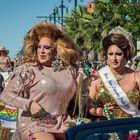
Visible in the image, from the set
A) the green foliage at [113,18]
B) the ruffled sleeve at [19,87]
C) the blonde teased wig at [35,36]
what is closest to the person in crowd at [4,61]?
the blonde teased wig at [35,36]

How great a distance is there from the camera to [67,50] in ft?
16.9

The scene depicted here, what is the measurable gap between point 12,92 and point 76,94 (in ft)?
1.75

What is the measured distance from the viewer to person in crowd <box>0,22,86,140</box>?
15.7 ft

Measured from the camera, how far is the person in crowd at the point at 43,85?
15.7 feet

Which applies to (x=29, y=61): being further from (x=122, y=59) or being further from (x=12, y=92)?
(x=122, y=59)

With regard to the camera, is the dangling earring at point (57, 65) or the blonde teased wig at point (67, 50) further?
the blonde teased wig at point (67, 50)

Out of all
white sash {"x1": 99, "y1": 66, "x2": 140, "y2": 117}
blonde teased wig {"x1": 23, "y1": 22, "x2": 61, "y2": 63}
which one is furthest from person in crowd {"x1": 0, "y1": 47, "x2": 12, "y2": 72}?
blonde teased wig {"x1": 23, "y1": 22, "x2": 61, "y2": 63}

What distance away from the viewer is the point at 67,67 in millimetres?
5152

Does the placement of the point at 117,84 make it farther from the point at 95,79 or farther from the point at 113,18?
the point at 113,18

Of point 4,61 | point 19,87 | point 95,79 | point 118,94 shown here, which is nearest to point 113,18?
point 4,61

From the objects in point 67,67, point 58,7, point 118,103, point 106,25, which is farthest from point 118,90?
point 58,7

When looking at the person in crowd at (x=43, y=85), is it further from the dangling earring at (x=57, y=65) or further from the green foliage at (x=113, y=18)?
the green foliage at (x=113, y=18)

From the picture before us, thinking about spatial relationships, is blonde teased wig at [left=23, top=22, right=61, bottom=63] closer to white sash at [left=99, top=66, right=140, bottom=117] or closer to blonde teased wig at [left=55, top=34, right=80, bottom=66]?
blonde teased wig at [left=55, top=34, right=80, bottom=66]

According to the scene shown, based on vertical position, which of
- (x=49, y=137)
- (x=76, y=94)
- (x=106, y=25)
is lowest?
(x=49, y=137)
